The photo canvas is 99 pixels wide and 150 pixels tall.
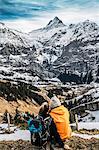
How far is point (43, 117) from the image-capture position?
1074cm

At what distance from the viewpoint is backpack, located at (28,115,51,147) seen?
10448mm

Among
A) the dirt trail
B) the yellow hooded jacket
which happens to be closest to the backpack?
the yellow hooded jacket

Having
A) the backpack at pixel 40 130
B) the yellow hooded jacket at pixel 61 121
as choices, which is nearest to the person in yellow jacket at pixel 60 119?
Result: the yellow hooded jacket at pixel 61 121

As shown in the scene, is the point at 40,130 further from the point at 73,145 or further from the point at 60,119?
the point at 73,145

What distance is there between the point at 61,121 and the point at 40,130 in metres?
0.72

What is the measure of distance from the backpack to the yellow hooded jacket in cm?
22

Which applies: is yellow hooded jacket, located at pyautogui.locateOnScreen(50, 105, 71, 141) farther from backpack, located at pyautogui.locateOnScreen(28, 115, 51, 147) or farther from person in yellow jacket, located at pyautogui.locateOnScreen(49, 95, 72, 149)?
backpack, located at pyautogui.locateOnScreen(28, 115, 51, 147)

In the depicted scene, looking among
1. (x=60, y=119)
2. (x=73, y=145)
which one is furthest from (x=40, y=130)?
(x=73, y=145)

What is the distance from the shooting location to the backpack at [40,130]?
34.3 ft

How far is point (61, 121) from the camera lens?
1015cm

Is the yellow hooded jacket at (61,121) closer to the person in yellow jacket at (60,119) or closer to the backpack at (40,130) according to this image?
the person in yellow jacket at (60,119)

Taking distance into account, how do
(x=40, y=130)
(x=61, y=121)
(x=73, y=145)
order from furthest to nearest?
(x=73, y=145) → (x=40, y=130) → (x=61, y=121)

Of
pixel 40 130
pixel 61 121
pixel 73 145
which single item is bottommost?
pixel 73 145

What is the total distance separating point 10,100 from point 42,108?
152 metres
